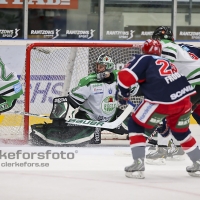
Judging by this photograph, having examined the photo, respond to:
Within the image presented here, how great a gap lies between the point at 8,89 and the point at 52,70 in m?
0.59

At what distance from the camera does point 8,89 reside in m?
8.17

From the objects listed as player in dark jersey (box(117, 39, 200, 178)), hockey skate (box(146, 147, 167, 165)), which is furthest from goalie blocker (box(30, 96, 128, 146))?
player in dark jersey (box(117, 39, 200, 178))

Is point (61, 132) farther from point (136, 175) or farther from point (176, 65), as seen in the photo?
point (136, 175)

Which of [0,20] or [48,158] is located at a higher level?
[0,20]

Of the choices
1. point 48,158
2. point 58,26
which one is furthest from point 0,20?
point 48,158

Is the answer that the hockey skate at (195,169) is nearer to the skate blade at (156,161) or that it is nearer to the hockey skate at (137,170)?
the hockey skate at (137,170)

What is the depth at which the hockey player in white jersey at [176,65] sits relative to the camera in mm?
6807

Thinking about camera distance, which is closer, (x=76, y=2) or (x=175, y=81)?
(x=175, y=81)

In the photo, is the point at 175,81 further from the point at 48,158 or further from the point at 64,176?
the point at 48,158

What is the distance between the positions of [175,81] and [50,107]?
9.79 feet

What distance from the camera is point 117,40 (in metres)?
10.4

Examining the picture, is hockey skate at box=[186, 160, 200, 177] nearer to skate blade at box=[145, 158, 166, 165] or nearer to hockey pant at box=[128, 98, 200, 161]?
hockey pant at box=[128, 98, 200, 161]

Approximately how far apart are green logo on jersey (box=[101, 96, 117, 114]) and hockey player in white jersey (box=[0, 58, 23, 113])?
2.88 feet

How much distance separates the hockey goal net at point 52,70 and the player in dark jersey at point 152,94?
2.44m
